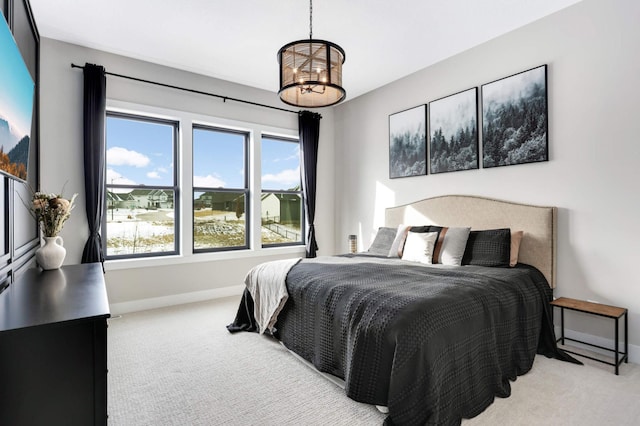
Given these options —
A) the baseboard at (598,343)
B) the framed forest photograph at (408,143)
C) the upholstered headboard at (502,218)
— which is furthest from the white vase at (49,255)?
the baseboard at (598,343)

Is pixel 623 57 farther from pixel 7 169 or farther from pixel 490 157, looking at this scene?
pixel 7 169

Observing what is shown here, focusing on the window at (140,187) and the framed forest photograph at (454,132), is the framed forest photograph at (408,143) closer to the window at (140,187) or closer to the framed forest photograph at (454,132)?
the framed forest photograph at (454,132)

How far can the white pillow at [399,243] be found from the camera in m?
3.81

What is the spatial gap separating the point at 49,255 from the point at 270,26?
2692 mm

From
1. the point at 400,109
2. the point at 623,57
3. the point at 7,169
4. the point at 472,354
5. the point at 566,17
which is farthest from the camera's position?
the point at 400,109

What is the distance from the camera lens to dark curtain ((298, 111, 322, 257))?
524 cm

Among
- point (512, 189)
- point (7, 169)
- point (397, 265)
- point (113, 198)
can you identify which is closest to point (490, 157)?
point (512, 189)

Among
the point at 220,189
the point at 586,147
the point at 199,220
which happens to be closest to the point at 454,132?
the point at 586,147

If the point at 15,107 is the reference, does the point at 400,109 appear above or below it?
above

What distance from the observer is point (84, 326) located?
4.21 feet

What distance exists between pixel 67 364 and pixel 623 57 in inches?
161

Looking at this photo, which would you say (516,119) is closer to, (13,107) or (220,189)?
(220,189)

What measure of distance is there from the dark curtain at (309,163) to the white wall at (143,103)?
6.4 inches

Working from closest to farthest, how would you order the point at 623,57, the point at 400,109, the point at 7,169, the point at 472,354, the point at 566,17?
the point at 7,169, the point at 472,354, the point at 623,57, the point at 566,17, the point at 400,109
